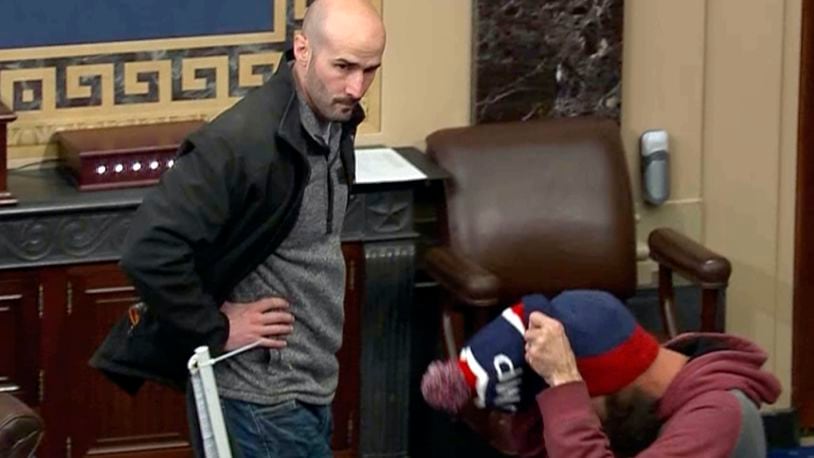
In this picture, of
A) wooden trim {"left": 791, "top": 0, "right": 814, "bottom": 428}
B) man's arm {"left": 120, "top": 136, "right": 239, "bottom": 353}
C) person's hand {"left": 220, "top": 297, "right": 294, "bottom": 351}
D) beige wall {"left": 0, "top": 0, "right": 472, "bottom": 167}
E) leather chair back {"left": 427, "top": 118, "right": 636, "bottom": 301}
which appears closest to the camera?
man's arm {"left": 120, "top": 136, "right": 239, "bottom": 353}

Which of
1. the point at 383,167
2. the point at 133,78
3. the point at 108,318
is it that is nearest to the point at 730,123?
the point at 383,167

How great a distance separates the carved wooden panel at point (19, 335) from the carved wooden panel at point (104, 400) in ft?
0.26

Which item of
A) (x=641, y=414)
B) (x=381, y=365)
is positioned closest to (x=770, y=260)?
(x=381, y=365)

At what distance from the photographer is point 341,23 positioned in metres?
3.58

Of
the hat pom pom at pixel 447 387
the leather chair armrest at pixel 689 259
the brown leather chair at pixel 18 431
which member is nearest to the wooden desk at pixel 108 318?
the leather chair armrest at pixel 689 259

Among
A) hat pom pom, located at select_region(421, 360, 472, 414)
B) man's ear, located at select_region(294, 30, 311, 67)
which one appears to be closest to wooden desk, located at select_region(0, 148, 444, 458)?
man's ear, located at select_region(294, 30, 311, 67)

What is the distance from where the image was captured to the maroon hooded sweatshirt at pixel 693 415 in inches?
126

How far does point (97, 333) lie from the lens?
4809 millimetres

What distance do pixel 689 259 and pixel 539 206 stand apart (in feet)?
1.25

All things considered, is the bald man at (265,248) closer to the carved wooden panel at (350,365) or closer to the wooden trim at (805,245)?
the carved wooden panel at (350,365)

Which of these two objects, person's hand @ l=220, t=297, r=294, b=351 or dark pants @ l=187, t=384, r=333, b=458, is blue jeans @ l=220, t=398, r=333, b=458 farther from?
person's hand @ l=220, t=297, r=294, b=351

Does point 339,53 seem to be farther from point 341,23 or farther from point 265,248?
point 265,248

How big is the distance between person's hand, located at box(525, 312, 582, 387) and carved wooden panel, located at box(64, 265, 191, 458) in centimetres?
178

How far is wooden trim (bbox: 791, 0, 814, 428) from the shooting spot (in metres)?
5.55
